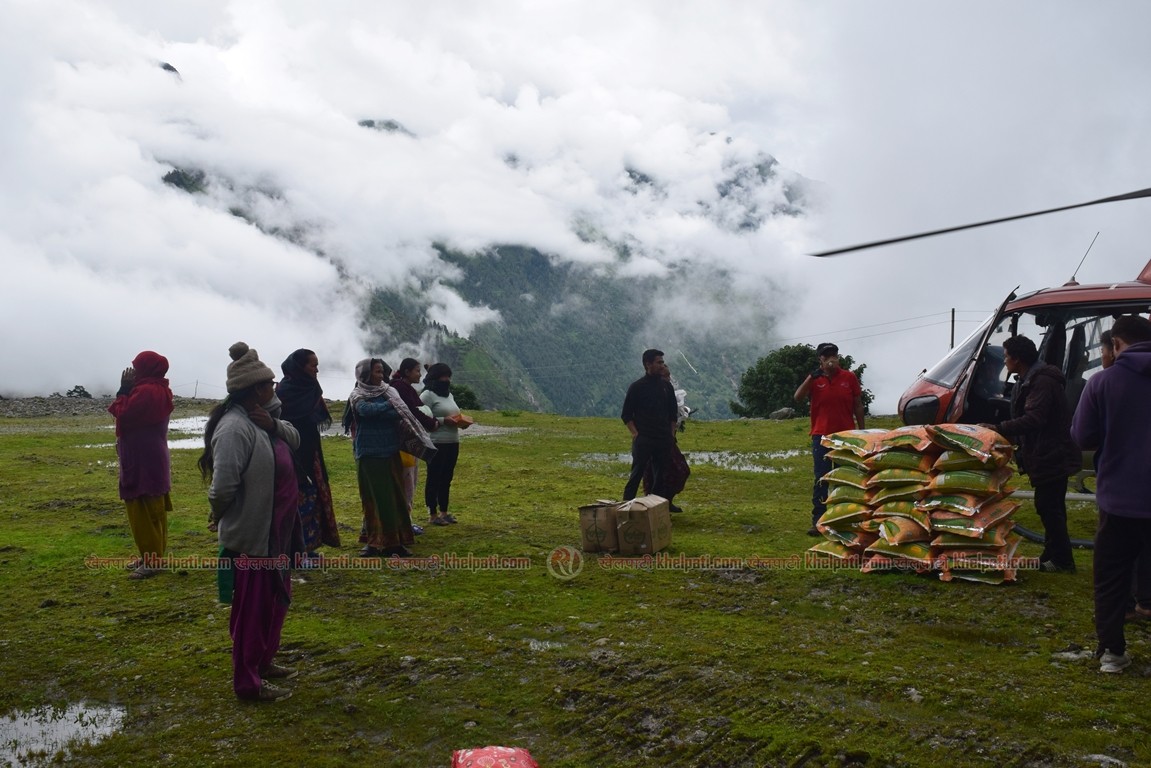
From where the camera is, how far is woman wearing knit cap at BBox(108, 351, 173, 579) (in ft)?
24.7

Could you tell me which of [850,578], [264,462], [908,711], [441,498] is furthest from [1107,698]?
[441,498]

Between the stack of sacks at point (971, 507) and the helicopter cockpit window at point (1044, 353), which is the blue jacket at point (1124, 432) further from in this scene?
the helicopter cockpit window at point (1044, 353)

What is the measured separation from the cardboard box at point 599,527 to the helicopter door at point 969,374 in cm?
398

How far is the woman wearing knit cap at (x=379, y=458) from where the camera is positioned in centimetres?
827

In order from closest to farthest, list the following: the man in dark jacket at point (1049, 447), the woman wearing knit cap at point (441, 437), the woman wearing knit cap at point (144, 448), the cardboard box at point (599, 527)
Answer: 1. the man in dark jacket at point (1049, 447)
2. the woman wearing knit cap at point (144, 448)
3. the cardboard box at point (599, 527)
4. the woman wearing knit cap at point (441, 437)

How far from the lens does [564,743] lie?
430cm

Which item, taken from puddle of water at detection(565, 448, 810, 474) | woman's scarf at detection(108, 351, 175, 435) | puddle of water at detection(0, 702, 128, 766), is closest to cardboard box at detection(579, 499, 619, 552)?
woman's scarf at detection(108, 351, 175, 435)

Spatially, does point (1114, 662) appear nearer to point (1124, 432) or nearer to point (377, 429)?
point (1124, 432)

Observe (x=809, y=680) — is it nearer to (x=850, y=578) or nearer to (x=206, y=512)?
(x=850, y=578)

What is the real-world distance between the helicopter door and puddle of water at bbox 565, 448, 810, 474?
5.78 m

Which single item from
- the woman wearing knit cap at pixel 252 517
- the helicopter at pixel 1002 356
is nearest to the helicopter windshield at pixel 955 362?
the helicopter at pixel 1002 356

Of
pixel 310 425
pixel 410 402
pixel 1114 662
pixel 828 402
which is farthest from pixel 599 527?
pixel 1114 662

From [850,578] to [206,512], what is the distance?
840 centimetres

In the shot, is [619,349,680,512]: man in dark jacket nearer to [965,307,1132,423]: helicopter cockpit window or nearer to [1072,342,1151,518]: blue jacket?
[965,307,1132,423]: helicopter cockpit window
